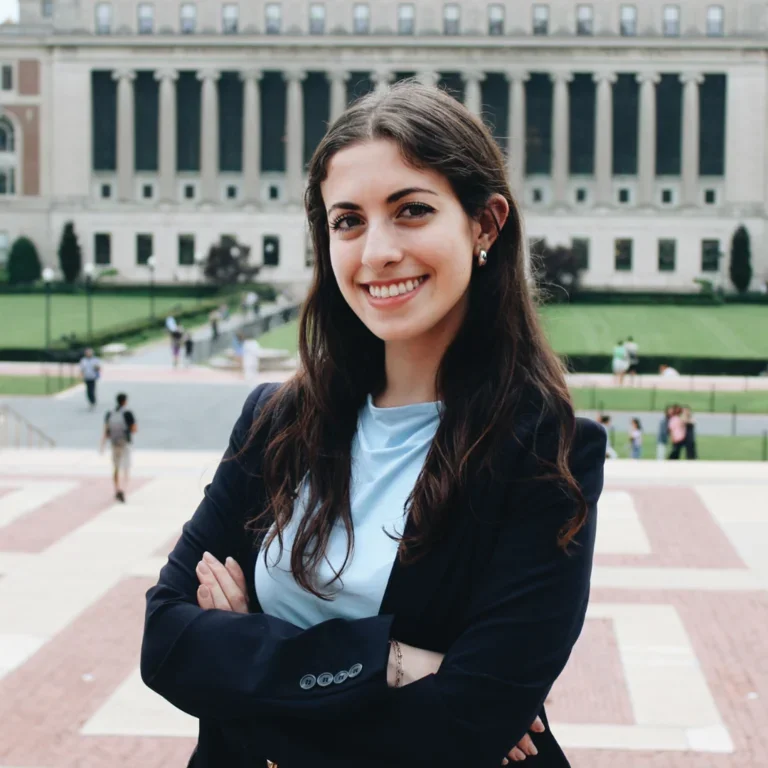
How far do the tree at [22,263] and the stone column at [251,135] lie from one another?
1584cm

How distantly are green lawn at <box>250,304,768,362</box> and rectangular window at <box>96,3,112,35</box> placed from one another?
141 ft

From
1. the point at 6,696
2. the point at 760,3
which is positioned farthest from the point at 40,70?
the point at 6,696

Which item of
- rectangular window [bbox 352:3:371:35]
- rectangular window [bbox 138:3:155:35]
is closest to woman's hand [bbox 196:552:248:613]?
rectangular window [bbox 352:3:371:35]

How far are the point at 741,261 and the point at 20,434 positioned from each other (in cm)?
A: 6703

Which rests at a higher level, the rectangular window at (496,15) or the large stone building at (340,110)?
the rectangular window at (496,15)

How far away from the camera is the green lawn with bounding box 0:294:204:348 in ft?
172

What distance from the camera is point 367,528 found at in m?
3.72

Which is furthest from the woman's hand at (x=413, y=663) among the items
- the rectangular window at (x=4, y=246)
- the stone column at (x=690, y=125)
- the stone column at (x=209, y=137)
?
the rectangular window at (x=4, y=246)

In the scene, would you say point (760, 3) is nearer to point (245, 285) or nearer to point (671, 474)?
point (245, 285)

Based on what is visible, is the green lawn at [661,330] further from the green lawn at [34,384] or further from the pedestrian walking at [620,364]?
the green lawn at [34,384]

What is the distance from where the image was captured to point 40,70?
94938 millimetres

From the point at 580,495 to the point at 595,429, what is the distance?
213 mm

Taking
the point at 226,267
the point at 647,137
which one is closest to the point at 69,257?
the point at 226,267

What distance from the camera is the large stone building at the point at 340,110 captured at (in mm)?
93312
